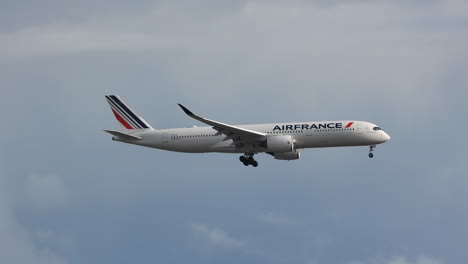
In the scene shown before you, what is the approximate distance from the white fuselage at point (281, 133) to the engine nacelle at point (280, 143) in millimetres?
834

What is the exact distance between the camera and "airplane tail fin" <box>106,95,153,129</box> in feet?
245

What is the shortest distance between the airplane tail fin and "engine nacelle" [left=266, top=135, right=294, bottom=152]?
1180cm

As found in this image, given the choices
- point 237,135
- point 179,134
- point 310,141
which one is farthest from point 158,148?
point 310,141

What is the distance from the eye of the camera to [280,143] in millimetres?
67750

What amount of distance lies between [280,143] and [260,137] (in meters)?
1.85

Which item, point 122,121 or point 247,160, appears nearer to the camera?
point 247,160

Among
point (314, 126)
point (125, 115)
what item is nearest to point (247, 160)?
point (314, 126)

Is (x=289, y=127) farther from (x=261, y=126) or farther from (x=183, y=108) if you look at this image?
(x=183, y=108)

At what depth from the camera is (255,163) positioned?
71938mm

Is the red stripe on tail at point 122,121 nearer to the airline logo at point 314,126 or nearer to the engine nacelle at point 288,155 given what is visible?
the engine nacelle at point 288,155

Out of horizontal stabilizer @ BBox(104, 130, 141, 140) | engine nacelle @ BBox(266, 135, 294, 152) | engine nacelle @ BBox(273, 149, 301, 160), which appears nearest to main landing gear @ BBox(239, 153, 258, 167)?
engine nacelle @ BBox(273, 149, 301, 160)

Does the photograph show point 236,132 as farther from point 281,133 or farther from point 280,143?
point 281,133

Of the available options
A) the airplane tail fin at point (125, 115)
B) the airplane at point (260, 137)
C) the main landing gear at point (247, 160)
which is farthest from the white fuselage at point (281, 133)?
the airplane tail fin at point (125, 115)

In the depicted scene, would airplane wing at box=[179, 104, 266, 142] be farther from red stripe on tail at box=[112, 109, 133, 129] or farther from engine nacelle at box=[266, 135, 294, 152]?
red stripe on tail at box=[112, 109, 133, 129]
